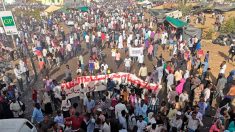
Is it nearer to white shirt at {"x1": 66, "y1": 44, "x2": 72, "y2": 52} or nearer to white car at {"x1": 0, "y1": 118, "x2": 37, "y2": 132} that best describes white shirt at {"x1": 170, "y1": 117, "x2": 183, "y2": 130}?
white car at {"x1": 0, "y1": 118, "x2": 37, "y2": 132}

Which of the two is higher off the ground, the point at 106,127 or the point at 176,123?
the point at 106,127

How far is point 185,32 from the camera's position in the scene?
27641mm

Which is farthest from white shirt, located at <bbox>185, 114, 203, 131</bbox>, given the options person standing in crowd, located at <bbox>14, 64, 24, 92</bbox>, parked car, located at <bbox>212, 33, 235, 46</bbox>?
parked car, located at <bbox>212, 33, 235, 46</bbox>

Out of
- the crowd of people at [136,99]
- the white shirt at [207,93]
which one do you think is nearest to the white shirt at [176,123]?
the crowd of people at [136,99]

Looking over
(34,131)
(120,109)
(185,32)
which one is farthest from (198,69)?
(185,32)

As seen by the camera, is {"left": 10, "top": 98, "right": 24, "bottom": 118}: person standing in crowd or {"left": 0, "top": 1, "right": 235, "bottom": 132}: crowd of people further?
{"left": 10, "top": 98, "right": 24, "bottom": 118}: person standing in crowd

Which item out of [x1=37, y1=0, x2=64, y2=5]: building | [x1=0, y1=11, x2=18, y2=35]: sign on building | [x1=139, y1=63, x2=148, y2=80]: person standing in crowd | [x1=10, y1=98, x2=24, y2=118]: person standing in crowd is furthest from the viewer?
[x1=37, y1=0, x2=64, y2=5]: building

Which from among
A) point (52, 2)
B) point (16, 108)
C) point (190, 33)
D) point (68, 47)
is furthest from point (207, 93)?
point (52, 2)

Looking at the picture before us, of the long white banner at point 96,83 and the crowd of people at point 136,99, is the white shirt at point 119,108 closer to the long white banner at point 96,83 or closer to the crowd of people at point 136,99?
the crowd of people at point 136,99

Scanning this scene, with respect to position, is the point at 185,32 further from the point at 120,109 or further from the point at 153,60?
the point at 120,109

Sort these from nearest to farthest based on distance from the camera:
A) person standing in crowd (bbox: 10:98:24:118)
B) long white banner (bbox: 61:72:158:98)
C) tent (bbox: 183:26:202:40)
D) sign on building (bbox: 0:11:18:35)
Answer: person standing in crowd (bbox: 10:98:24:118)
long white banner (bbox: 61:72:158:98)
sign on building (bbox: 0:11:18:35)
tent (bbox: 183:26:202:40)

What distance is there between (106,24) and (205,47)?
11.4 metres

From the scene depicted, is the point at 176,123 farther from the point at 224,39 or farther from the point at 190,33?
the point at 224,39

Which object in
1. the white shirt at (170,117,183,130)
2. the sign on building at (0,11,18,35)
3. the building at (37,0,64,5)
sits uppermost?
the sign on building at (0,11,18,35)
